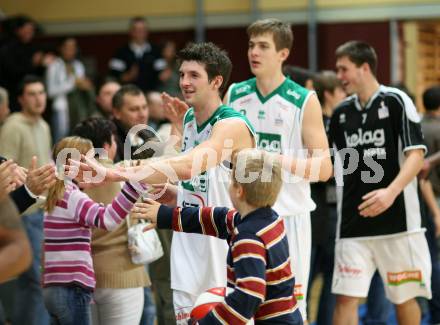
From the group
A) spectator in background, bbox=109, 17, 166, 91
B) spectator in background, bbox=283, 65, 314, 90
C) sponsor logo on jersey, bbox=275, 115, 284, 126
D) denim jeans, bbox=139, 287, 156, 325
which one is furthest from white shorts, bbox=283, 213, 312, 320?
spectator in background, bbox=109, 17, 166, 91

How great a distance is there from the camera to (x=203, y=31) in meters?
13.9

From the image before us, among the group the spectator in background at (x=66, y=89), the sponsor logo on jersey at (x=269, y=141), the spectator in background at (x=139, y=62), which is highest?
the spectator in background at (x=139, y=62)

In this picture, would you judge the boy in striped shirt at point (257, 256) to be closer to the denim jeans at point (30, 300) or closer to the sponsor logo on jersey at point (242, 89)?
the sponsor logo on jersey at point (242, 89)

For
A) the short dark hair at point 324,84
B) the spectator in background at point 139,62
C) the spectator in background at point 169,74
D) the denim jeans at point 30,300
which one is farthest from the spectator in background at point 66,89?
the short dark hair at point 324,84

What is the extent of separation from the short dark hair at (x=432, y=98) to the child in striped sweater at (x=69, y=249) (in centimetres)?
395

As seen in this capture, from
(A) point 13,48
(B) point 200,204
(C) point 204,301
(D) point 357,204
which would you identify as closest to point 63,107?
(A) point 13,48

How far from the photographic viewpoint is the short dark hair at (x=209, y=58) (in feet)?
17.2

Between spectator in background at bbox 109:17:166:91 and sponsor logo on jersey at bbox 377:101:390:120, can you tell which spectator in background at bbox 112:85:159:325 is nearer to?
sponsor logo on jersey at bbox 377:101:390:120

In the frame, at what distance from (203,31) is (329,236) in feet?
23.4

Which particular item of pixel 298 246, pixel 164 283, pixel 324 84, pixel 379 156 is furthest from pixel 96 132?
pixel 324 84

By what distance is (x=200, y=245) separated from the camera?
5.37 metres

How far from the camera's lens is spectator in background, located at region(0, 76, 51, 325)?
7285 mm

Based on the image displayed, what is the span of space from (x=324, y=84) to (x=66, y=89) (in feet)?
17.3

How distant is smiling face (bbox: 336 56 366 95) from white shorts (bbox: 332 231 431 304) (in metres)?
1.18
